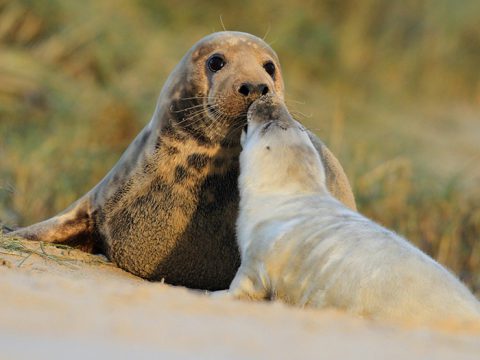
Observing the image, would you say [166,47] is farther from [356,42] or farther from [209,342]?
[209,342]

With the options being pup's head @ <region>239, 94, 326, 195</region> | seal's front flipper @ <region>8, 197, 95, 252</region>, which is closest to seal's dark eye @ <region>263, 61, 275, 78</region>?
pup's head @ <region>239, 94, 326, 195</region>

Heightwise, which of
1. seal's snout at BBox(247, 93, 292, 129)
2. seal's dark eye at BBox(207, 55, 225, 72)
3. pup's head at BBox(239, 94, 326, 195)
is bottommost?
pup's head at BBox(239, 94, 326, 195)

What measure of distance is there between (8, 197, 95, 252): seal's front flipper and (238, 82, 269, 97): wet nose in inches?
47.1

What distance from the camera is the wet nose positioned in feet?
17.7

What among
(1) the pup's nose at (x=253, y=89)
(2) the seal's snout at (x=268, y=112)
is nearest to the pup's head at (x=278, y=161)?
(2) the seal's snout at (x=268, y=112)

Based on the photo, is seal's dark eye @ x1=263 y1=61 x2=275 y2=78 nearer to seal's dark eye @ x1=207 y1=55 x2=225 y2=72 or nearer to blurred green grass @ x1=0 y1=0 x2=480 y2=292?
seal's dark eye @ x1=207 y1=55 x2=225 y2=72

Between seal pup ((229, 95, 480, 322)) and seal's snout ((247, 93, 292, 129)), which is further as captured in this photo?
seal's snout ((247, 93, 292, 129))

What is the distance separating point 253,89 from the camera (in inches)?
213

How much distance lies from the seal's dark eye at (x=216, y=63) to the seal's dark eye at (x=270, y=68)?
227mm

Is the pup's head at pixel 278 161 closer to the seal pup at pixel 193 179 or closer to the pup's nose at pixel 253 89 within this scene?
the pup's nose at pixel 253 89

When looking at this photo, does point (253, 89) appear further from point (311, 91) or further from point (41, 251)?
point (311, 91)

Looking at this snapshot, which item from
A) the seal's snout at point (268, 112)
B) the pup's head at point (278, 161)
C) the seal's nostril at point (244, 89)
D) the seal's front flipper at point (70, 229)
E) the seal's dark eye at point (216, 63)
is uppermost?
the seal's dark eye at point (216, 63)

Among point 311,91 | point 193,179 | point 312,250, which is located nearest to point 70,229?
point 193,179

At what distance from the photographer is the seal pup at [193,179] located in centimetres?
563
